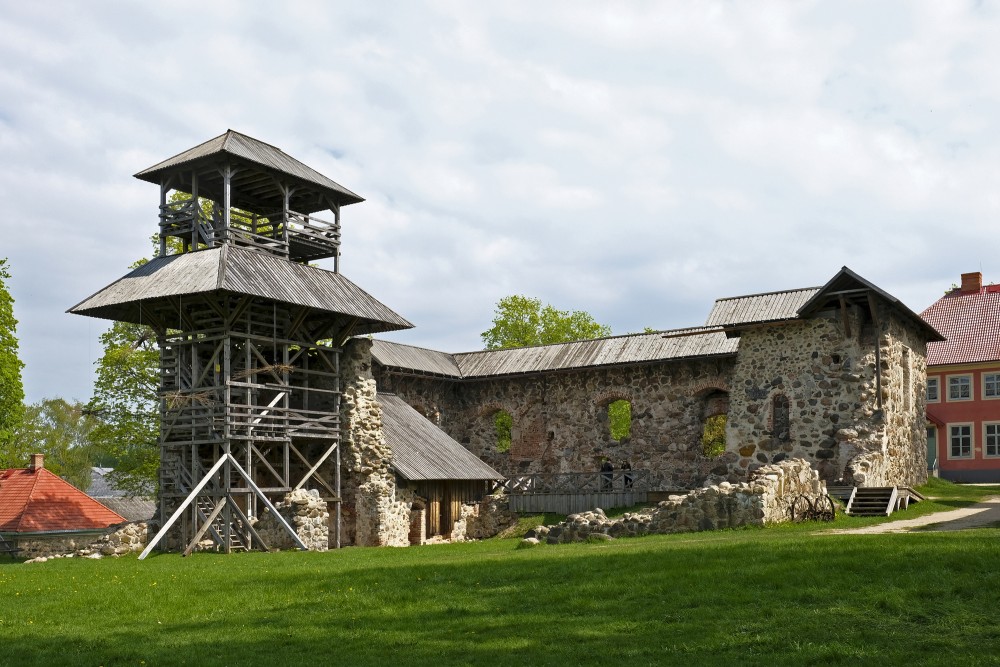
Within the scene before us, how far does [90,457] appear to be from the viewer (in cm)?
5788

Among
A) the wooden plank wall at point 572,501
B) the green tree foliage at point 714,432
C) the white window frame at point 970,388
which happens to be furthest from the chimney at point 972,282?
the wooden plank wall at point 572,501

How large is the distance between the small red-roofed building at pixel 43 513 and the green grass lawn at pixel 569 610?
55.4ft

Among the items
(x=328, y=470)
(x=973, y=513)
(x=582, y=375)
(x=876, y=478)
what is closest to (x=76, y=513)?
(x=328, y=470)

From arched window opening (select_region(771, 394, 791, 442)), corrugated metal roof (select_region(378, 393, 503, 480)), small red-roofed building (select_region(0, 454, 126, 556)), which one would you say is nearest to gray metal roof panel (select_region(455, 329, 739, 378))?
arched window opening (select_region(771, 394, 791, 442))

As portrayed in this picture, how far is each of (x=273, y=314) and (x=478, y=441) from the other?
39.1ft

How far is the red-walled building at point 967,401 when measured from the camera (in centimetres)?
4191

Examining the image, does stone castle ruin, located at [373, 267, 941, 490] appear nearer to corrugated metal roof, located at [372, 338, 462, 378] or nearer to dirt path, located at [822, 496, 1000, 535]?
corrugated metal roof, located at [372, 338, 462, 378]

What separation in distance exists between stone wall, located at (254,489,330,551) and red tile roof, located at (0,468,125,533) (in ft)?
35.9

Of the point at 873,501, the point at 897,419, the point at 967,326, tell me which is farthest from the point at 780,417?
the point at 967,326

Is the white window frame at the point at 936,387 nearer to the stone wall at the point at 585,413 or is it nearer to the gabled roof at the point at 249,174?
Result: the stone wall at the point at 585,413

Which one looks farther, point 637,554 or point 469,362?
point 469,362

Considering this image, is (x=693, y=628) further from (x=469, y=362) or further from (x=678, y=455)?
(x=469, y=362)

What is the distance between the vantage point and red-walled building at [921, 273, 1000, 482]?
137 ft

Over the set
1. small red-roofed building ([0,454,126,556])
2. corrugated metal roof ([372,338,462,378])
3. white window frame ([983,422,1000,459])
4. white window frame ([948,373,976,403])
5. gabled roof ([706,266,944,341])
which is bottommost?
small red-roofed building ([0,454,126,556])
